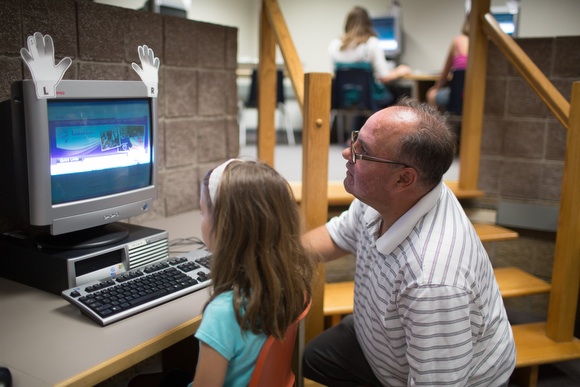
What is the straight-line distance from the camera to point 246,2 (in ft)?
21.2

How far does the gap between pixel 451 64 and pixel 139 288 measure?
324cm

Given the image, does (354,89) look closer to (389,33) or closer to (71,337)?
(389,33)

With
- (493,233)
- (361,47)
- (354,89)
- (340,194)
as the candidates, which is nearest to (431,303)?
(340,194)

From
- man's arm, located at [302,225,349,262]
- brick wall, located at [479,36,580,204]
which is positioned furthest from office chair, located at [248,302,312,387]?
brick wall, located at [479,36,580,204]

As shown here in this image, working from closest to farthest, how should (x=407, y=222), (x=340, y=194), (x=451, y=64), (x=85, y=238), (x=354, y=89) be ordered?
(x=407, y=222) < (x=85, y=238) < (x=340, y=194) < (x=451, y=64) < (x=354, y=89)

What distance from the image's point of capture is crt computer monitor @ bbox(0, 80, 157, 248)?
1229mm

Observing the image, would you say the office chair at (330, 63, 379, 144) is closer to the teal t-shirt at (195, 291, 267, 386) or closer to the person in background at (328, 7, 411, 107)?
the person in background at (328, 7, 411, 107)

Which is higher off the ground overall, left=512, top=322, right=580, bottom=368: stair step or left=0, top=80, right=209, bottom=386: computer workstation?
left=0, top=80, right=209, bottom=386: computer workstation

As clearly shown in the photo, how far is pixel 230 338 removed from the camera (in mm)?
1028

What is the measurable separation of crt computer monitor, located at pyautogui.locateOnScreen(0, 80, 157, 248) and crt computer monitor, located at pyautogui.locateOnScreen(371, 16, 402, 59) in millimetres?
4639

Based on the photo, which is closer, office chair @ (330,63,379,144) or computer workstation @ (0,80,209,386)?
computer workstation @ (0,80,209,386)

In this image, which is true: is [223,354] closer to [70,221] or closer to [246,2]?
[70,221]

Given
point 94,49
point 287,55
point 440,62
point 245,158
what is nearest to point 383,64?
point 440,62

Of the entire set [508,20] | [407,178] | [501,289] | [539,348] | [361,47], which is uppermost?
[508,20]
